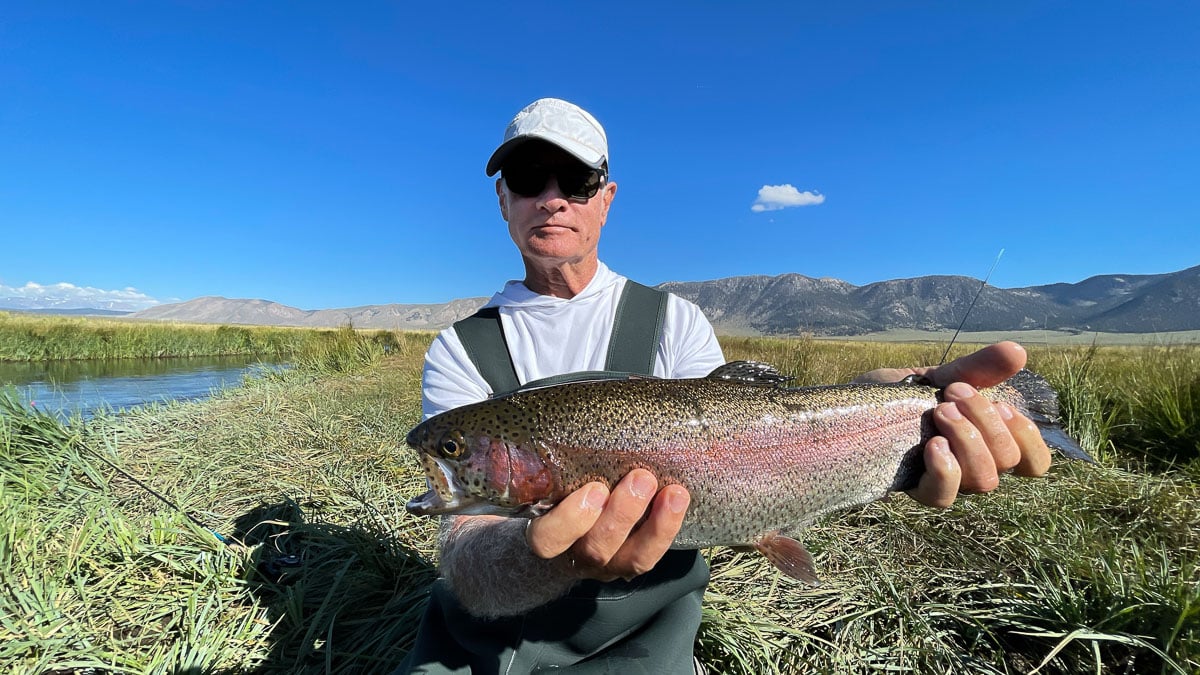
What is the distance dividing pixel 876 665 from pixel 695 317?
2.25 meters

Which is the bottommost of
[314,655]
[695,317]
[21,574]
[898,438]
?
[314,655]

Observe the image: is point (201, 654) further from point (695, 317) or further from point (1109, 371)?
point (1109, 371)

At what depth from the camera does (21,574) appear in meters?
3.18

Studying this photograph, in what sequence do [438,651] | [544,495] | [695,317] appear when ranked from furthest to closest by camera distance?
[695,317], [438,651], [544,495]

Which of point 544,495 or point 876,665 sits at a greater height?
point 544,495

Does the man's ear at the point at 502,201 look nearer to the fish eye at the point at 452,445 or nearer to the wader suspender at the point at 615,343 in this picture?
the wader suspender at the point at 615,343

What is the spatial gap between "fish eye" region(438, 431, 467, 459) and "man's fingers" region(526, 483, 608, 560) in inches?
17.7

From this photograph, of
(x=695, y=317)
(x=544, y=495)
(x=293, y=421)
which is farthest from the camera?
(x=293, y=421)

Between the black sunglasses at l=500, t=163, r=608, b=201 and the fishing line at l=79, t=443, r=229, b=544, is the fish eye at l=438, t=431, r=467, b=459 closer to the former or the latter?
the black sunglasses at l=500, t=163, r=608, b=201

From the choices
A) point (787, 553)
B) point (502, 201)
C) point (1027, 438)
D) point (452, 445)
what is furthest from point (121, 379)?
point (1027, 438)

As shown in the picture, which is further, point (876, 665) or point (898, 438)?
point (876, 665)

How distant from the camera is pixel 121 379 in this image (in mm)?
23656

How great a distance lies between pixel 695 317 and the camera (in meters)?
3.47

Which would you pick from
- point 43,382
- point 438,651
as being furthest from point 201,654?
point 43,382
